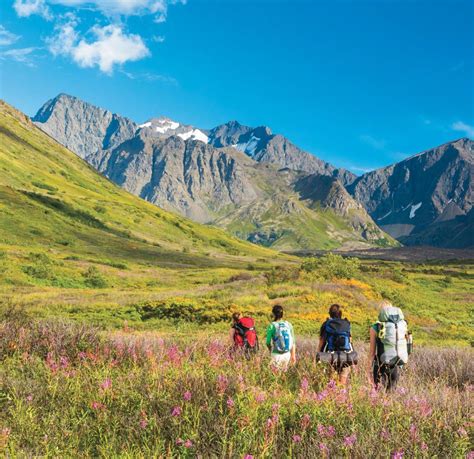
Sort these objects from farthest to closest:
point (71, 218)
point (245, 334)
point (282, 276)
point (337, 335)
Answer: point (71, 218)
point (282, 276)
point (245, 334)
point (337, 335)

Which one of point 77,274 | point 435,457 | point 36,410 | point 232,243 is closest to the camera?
point 435,457

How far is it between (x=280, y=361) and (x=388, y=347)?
89.1 inches

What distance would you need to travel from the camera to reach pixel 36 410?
21.0ft

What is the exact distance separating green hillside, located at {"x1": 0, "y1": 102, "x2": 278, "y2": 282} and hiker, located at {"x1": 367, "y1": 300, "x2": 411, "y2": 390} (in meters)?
43.0

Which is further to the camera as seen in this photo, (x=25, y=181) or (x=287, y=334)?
(x=25, y=181)

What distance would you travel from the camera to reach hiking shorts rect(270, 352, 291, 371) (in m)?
8.62

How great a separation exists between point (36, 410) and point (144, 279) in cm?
5147

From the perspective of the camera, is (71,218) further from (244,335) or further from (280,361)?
(280,361)

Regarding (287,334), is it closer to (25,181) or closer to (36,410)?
(36,410)

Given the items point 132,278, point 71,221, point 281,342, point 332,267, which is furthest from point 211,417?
point 71,221

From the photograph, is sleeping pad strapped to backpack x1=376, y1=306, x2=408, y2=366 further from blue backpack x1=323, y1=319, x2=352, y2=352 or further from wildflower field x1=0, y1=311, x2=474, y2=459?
wildflower field x1=0, y1=311, x2=474, y2=459

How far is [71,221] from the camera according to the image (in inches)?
3999

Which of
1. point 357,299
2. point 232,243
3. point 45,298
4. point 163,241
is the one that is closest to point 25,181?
point 163,241

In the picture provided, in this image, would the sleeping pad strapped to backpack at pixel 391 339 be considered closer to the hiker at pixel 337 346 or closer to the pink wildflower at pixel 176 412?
the hiker at pixel 337 346
